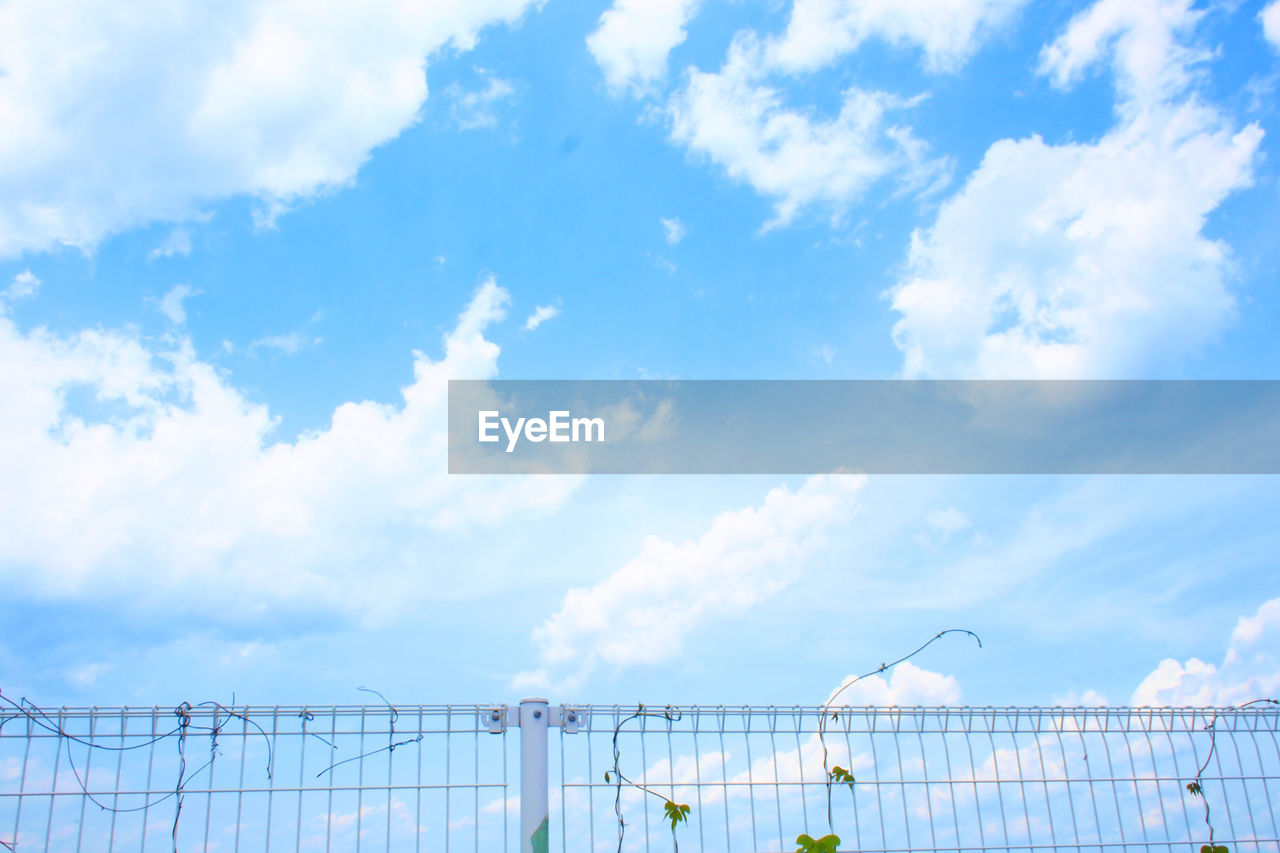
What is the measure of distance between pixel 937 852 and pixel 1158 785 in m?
1.26

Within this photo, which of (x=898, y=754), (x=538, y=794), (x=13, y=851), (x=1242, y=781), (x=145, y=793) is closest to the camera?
(x=13, y=851)

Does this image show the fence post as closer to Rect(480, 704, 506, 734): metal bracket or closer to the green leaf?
Rect(480, 704, 506, 734): metal bracket

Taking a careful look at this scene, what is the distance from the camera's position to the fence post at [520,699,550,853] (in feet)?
13.1

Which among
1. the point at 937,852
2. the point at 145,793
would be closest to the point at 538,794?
the point at 145,793

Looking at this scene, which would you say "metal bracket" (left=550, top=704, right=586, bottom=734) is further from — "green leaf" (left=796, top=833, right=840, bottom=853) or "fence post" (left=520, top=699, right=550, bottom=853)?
"green leaf" (left=796, top=833, right=840, bottom=853)

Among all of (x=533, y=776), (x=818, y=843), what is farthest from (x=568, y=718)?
(x=818, y=843)

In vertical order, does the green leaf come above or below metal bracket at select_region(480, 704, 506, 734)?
below

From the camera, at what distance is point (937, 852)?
4270 mm

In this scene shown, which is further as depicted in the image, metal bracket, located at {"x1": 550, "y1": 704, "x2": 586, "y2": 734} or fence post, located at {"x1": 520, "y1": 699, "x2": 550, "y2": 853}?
metal bracket, located at {"x1": 550, "y1": 704, "x2": 586, "y2": 734}

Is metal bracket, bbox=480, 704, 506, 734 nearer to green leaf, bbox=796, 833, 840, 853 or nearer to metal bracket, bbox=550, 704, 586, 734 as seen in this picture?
metal bracket, bbox=550, 704, 586, 734

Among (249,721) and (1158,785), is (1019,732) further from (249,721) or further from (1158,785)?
(249,721)

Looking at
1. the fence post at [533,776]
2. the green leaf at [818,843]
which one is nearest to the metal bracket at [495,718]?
the fence post at [533,776]

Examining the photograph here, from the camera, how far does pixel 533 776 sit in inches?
161

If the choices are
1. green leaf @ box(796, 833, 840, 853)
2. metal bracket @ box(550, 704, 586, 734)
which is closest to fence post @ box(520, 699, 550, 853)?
metal bracket @ box(550, 704, 586, 734)
